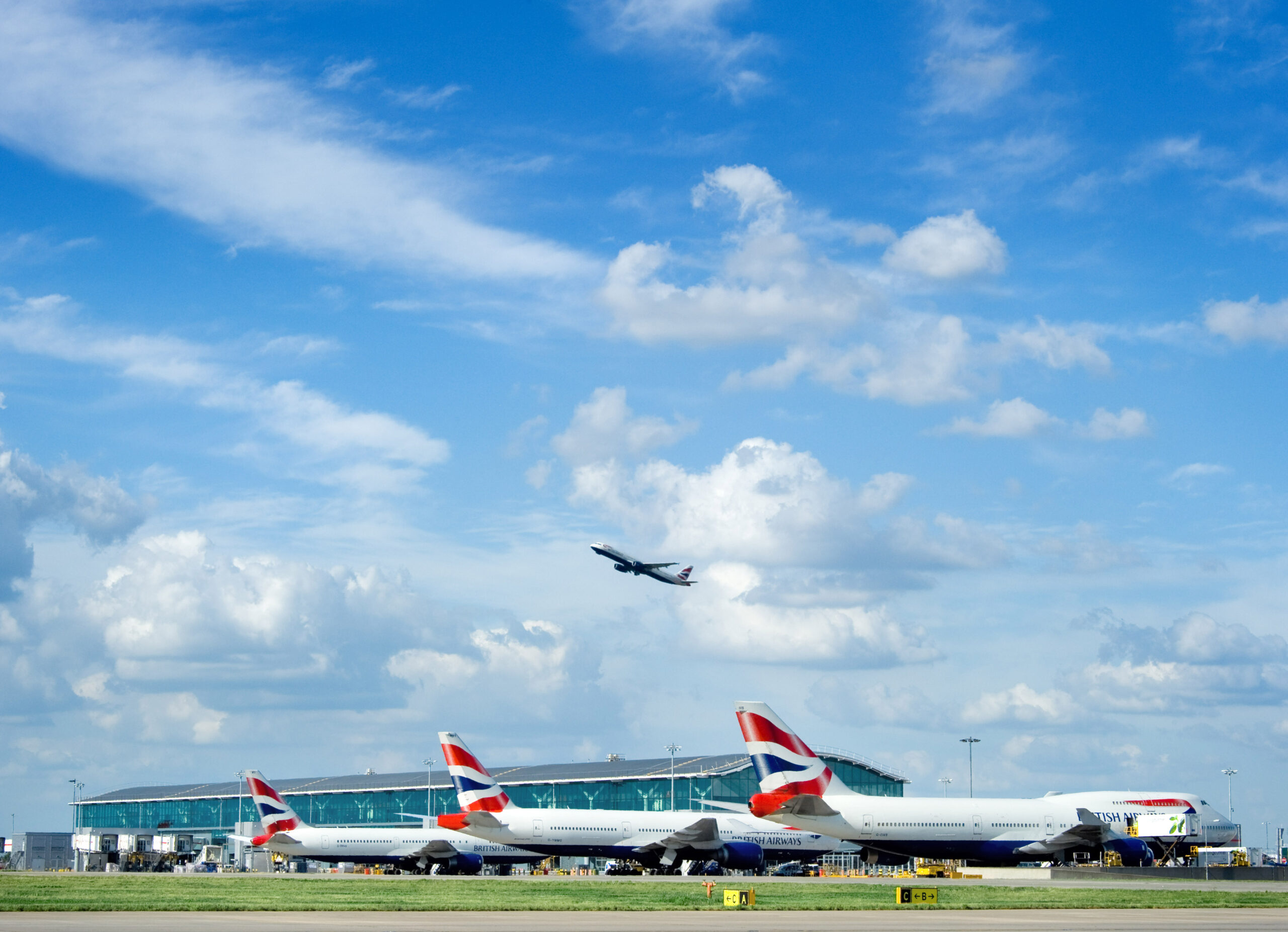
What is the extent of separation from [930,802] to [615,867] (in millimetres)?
24901

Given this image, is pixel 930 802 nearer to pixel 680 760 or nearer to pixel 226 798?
pixel 680 760

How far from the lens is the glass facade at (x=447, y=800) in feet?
405

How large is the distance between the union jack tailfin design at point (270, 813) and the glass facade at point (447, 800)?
42764mm

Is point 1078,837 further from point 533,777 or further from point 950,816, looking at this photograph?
point 533,777

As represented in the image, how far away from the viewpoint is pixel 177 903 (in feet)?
145

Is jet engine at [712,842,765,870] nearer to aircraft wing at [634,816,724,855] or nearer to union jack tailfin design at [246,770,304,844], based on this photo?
aircraft wing at [634,816,724,855]

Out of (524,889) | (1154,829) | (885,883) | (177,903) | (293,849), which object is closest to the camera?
(177,903)

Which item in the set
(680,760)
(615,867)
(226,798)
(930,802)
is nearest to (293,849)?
(615,867)

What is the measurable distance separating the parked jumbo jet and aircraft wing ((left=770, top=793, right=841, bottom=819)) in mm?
52

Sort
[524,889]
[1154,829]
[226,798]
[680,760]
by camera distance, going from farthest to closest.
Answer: [226,798]
[680,760]
[1154,829]
[524,889]

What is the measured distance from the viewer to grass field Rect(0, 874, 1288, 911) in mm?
43094

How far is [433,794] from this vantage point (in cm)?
15112

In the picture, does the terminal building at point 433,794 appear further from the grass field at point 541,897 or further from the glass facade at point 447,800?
the grass field at point 541,897

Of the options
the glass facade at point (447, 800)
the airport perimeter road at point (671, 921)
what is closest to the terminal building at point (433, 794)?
the glass facade at point (447, 800)
